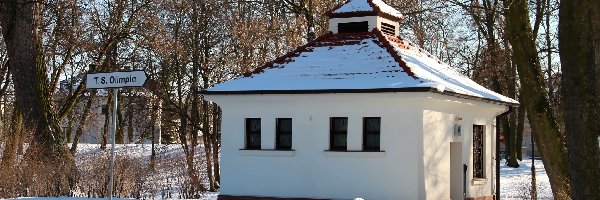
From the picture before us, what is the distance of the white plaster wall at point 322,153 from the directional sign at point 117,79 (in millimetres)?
6483

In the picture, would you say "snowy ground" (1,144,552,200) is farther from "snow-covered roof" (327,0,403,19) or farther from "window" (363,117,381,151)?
"snow-covered roof" (327,0,403,19)

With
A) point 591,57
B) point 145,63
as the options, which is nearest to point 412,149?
point 591,57

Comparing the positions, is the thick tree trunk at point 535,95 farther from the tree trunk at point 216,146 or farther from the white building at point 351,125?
the tree trunk at point 216,146

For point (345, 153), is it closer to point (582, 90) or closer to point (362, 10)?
point (362, 10)

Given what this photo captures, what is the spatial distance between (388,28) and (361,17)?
93cm

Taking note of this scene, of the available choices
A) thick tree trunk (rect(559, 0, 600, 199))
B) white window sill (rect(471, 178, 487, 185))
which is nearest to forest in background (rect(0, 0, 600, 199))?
thick tree trunk (rect(559, 0, 600, 199))

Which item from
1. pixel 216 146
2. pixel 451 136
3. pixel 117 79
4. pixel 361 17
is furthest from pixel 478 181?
pixel 216 146

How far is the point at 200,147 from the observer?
40438mm

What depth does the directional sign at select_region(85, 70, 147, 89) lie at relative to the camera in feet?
36.7

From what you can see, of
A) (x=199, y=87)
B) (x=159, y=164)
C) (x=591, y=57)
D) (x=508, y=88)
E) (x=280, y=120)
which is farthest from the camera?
(x=508, y=88)

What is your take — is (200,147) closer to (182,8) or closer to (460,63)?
(182,8)

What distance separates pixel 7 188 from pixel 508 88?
83.5 ft

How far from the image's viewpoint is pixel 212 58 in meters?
33.1

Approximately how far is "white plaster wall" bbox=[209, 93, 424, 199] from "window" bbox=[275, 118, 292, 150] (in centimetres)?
15
